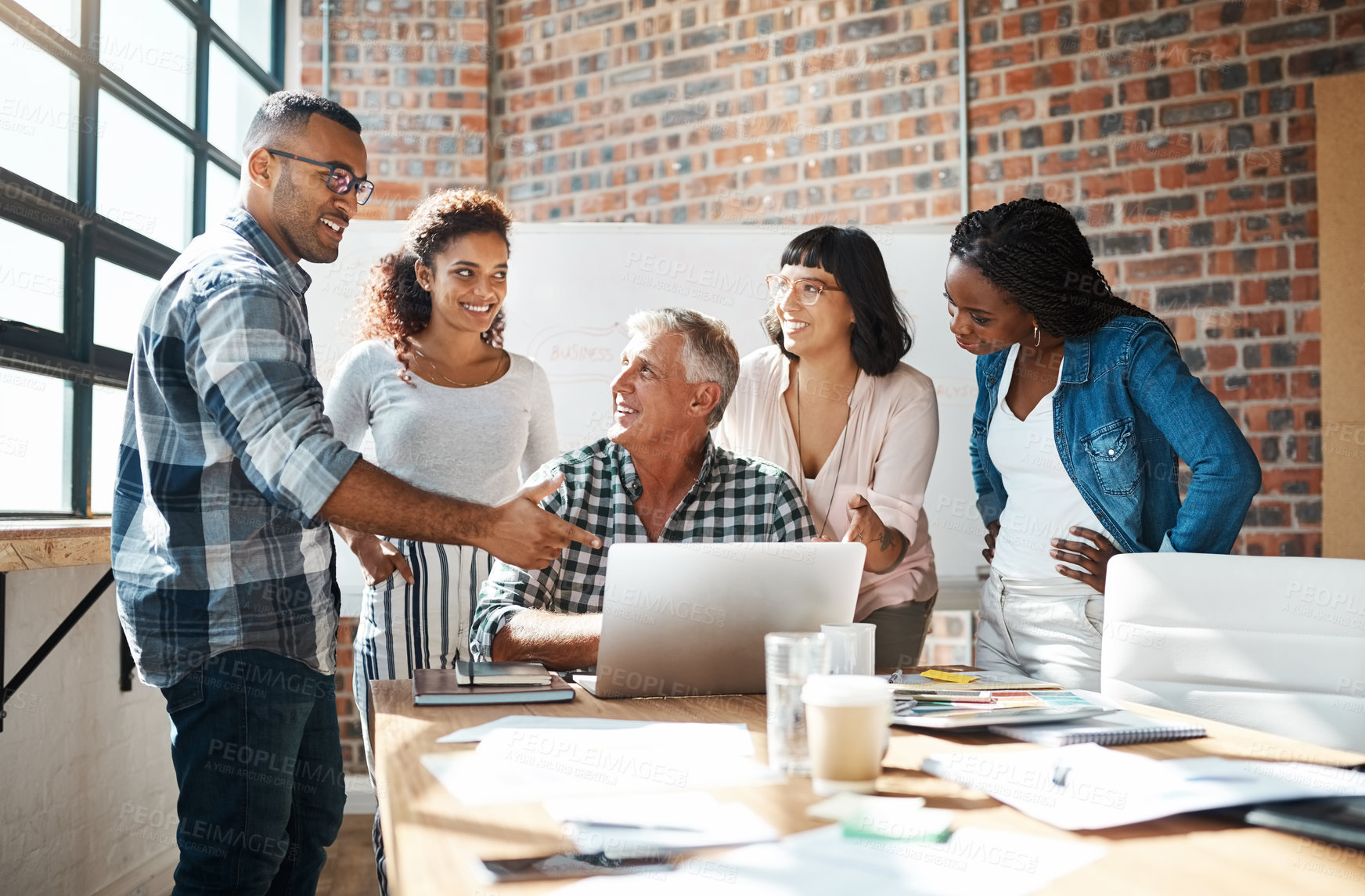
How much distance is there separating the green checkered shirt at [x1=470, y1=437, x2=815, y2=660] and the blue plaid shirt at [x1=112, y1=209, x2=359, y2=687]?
37 cm

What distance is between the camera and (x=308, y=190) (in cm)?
180

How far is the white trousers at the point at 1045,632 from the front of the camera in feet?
6.20

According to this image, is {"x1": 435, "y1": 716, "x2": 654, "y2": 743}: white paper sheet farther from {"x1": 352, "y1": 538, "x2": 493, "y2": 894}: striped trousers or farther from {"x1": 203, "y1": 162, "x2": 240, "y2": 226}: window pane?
{"x1": 203, "y1": 162, "x2": 240, "y2": 226}: window pane

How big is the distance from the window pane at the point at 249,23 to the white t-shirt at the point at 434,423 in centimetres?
185

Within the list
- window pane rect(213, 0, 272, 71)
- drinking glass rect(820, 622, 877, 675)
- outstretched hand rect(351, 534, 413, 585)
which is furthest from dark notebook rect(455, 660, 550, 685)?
window pane rect(213, 0, 272, 71)

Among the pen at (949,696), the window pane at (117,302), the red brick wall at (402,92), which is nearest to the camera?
the pen at (949,696)

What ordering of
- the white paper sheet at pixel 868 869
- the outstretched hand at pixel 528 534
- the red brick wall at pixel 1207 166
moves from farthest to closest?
the red brick wall at pixel 1207 166, the outstretched hand at pixel 528 534, the white paper sheet at pixel 868 869

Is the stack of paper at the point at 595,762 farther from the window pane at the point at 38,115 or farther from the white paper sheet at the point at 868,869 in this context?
the window pane at the point at 38,115

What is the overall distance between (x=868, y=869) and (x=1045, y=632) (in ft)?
4.33

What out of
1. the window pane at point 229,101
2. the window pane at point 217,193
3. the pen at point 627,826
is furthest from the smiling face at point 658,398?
the window pane at point 229,101

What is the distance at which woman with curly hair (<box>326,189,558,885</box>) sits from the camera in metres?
2.26

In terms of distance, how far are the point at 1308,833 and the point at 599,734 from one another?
2.23 ft

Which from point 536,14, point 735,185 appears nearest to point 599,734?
point 735,185

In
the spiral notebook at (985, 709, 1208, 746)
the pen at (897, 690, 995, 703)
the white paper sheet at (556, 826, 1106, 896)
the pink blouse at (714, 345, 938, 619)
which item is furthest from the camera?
the pink blouse at (714, 345, 938, 619)
